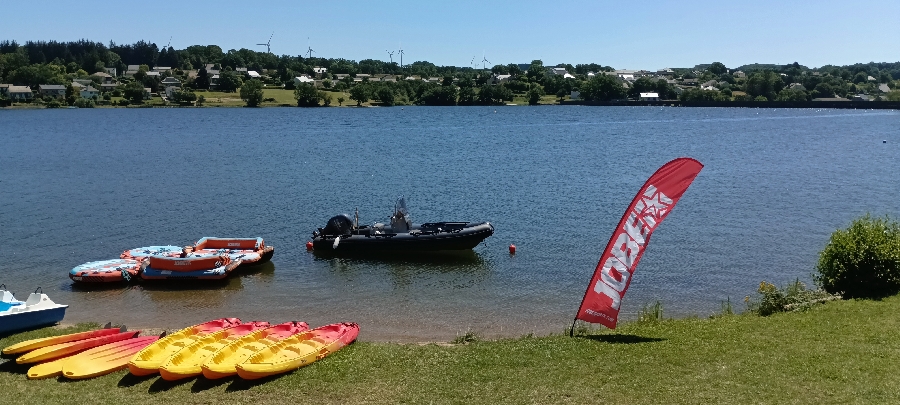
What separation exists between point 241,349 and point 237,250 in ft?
61.2

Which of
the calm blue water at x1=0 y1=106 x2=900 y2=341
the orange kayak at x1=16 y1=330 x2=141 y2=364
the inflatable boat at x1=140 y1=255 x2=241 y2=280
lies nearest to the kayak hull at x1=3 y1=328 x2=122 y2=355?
the orange kayak at x1=16 y1=330 x2=141 y2=364

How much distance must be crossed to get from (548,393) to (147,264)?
23.4 m

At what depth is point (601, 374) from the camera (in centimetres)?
1512

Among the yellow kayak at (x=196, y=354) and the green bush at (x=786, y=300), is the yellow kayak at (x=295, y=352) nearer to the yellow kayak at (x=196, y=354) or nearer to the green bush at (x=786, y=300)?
the yellow kayak at (x=196, y=354)

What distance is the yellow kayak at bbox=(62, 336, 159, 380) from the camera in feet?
53.4

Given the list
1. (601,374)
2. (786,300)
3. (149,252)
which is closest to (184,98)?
(149,252)

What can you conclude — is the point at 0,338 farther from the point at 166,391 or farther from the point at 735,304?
the point at 735,304

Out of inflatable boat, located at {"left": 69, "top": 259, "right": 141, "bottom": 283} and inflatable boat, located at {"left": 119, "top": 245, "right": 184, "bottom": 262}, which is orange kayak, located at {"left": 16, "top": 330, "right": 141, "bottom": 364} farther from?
inflatable boat, located at {"left": 119, "top": 245, "right": 184, "bottom": 262}

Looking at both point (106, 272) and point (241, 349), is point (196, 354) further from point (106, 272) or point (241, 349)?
point (106, 272)

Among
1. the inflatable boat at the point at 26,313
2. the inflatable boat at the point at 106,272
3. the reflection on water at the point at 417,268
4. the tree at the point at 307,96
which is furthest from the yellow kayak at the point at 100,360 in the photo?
the tree at the point at 307,96

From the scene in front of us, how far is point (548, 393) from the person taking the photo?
14250mm

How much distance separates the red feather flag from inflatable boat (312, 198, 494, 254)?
703 inches

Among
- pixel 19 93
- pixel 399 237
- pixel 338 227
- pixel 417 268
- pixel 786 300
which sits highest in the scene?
pixel 19 93

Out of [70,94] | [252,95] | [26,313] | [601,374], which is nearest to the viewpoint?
[601,374]
